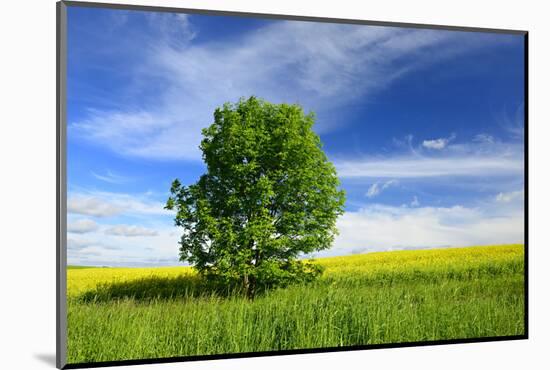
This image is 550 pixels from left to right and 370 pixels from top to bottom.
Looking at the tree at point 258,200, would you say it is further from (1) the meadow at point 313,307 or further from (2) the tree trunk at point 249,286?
(1) the meadow at point 313,307

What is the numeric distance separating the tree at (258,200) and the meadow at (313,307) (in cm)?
28

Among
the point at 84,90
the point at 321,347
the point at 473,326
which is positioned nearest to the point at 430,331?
the point at 473,326

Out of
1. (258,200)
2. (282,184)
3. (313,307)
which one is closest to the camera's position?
A: (313,307)

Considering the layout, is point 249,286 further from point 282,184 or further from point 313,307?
point 282,184

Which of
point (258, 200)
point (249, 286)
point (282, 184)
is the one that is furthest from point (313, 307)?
point (282, 184)

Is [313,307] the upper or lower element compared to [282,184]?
lower

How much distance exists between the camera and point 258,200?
8.20m

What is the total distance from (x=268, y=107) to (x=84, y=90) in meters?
2.19

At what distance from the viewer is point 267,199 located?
820 centimetres

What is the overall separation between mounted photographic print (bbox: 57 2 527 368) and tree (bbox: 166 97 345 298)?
2cm

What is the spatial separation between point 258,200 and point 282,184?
0.38 metres

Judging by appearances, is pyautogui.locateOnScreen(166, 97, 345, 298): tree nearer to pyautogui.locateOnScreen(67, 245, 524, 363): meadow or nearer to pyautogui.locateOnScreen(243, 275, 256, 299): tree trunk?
pyautogui.locateOnScreen(243, 275, 256, 299): tree trunk

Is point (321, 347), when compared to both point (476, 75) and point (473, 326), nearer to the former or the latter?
point (473, 326)

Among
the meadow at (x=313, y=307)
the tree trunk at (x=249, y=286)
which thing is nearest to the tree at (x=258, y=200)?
the tree trunk at (x=249, y=286)
